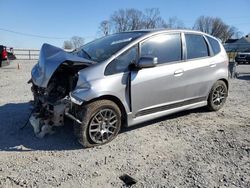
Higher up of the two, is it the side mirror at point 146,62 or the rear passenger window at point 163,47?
the rear passenger window at point 163,47

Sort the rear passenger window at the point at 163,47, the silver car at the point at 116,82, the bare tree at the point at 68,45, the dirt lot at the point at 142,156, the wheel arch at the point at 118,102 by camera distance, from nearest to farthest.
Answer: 1. the dirt lot at the point at 142,156
2. the silver car at the point at 116,82
3. the wheel arch at the point at 118,102
4. the rear passenger window at the point at 163,47
5. the bare tree at the point at 68,45

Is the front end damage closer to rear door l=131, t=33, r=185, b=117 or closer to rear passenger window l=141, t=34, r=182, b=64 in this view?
rear door l=131, t=33, r=185, b=117

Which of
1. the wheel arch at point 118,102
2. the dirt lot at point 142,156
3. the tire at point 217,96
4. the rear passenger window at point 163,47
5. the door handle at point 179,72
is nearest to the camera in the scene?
the dirt lot at point 142,156

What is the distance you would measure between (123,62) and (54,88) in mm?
1225

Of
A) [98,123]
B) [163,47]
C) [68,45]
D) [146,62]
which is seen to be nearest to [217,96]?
[163,47]

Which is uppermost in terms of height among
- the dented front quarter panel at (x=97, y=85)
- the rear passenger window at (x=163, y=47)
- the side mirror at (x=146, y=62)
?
the rear passenger window at (x=163, y=47)

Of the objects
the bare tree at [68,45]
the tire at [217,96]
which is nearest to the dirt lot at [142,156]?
the tire at [217,96]

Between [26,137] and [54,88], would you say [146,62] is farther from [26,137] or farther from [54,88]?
[26,137]

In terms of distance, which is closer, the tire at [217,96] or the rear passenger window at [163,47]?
the rear passenger window at [163,47]

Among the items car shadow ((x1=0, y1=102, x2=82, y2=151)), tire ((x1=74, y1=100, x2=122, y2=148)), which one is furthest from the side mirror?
car shadow ((x1=0, y1=102, x2=82, y2=151))

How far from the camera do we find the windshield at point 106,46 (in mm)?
5214

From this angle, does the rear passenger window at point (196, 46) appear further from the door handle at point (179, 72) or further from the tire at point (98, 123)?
the tire at point (98, 123)

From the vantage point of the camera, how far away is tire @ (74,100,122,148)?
4590 mm

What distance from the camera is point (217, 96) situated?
6.72m
